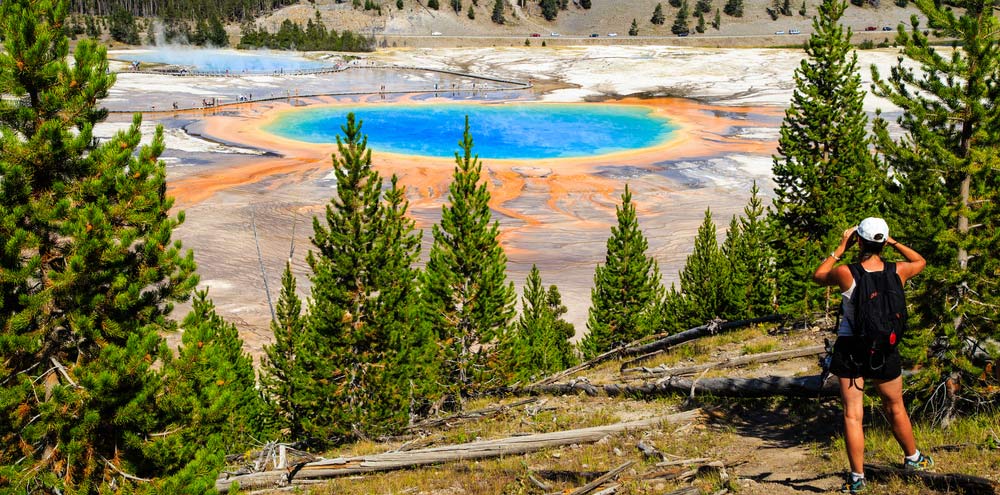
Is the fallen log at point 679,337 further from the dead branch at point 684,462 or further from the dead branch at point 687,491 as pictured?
the dead branch at point 687,491

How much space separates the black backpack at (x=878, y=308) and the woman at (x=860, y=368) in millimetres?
81

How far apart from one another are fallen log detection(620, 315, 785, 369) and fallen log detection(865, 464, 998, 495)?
48.2ft

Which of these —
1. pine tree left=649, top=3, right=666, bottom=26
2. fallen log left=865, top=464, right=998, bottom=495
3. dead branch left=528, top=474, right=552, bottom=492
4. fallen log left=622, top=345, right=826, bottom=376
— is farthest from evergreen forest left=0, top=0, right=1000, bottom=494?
pine tree left=649, top=3, right=666, bottom=26

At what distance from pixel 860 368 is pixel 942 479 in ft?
4.60

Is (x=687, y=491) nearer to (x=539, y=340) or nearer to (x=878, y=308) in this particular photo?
(x=878, y=308)

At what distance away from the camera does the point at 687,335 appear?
24.5 meters

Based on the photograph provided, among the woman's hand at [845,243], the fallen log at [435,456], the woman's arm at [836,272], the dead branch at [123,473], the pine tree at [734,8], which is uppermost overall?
the pine tree at [734,8]

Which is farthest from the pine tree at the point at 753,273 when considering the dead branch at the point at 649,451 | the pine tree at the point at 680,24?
the pine tree at the point at 680,24

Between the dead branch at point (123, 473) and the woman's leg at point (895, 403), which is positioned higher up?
the woman's leg at point (895, 403)

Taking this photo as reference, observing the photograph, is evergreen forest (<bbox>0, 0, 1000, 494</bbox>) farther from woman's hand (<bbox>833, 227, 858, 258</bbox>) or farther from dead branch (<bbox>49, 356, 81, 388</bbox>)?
woman's hand (<bbox>833, 227, 858, 258</bbox>)

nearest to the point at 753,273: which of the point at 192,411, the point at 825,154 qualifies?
the point at 825,154

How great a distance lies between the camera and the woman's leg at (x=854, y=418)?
26.6 feet

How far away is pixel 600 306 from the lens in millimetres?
33656

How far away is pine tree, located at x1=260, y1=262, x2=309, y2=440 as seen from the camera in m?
25.3
